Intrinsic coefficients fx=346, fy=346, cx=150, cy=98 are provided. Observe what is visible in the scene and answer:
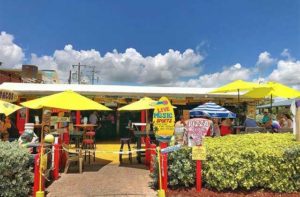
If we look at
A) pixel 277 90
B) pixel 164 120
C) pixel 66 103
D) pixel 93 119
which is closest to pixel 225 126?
pixel 277 90

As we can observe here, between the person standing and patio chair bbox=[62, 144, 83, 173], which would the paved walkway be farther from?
the person standing

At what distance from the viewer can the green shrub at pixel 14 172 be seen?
21.7 ft

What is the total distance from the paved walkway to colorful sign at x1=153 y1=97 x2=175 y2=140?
3.98ft

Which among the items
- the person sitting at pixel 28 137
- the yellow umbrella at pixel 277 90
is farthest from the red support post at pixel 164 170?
the yellow umbrella at pixel 277 90

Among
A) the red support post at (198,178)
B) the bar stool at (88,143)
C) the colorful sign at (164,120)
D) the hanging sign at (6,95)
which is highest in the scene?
the hanging sign at (6,95)

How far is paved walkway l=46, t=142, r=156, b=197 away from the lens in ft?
23.6

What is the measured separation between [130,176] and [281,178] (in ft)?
12.1

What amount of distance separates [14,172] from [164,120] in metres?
3.58

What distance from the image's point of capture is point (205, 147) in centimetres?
712

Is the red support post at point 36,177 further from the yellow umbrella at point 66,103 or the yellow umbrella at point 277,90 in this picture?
the yellow umbrella at point 277,90

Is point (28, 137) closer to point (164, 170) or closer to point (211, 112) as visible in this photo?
point (164, 170)

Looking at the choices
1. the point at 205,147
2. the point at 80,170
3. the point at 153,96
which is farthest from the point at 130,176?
the point at 153,96

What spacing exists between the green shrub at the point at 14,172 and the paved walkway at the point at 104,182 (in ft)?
1.90

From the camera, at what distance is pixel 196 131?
721cm
